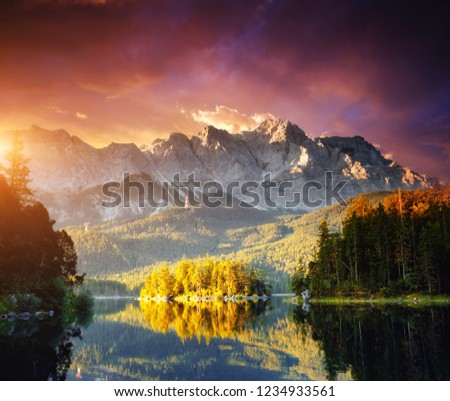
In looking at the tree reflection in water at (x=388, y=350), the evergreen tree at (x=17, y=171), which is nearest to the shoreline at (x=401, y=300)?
the tree reflection in water at (x=388, y=350)

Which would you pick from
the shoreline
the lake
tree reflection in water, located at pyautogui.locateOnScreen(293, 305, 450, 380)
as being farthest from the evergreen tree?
the shoreline

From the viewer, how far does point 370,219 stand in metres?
81.1

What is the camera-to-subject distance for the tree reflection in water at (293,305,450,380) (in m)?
15.9

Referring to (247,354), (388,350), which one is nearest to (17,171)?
(247,354)

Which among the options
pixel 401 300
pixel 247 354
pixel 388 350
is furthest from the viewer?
pixel 401 300

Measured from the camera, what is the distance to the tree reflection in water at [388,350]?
1595cm

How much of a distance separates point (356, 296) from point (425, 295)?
35.7 feet

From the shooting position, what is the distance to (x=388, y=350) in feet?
67.3

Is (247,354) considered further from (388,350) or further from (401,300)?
(401,300)
